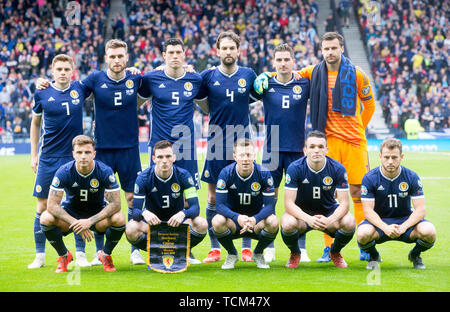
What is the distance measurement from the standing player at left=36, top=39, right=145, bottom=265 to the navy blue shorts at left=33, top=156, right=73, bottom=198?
441 mm

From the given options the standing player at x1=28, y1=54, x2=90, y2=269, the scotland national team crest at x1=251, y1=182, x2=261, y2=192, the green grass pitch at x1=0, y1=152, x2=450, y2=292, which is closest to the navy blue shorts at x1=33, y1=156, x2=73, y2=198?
the standing player at x1=28, y1=54, x2=90, y2=269

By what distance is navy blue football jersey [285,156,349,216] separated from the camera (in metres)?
6.00

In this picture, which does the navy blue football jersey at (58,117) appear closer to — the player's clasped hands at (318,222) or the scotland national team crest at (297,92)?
the scotland national team crest at (297,92)

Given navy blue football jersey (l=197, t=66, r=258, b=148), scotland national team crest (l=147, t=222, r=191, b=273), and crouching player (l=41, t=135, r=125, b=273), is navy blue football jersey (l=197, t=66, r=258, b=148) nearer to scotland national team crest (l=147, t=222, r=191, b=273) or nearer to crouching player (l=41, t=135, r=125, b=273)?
scotland national team crest (l=147, t=222, r=191, b=273)

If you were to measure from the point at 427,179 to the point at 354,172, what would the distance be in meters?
7.88

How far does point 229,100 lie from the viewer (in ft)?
21.7

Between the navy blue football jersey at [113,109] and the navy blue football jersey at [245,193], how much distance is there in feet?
3.91

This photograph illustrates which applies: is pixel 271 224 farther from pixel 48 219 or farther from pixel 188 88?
pixel 48 219

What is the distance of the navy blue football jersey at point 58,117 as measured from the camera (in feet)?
20.7

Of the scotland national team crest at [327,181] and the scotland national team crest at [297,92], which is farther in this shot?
the scotland national team crest at [297,92]

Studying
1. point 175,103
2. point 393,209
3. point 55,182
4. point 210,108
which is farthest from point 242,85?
point 55,182

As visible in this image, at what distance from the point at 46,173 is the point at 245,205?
81.8 inches

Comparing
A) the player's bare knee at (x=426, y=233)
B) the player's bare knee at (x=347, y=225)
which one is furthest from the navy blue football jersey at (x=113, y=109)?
the player's bare knee at (x=426, y=233)
